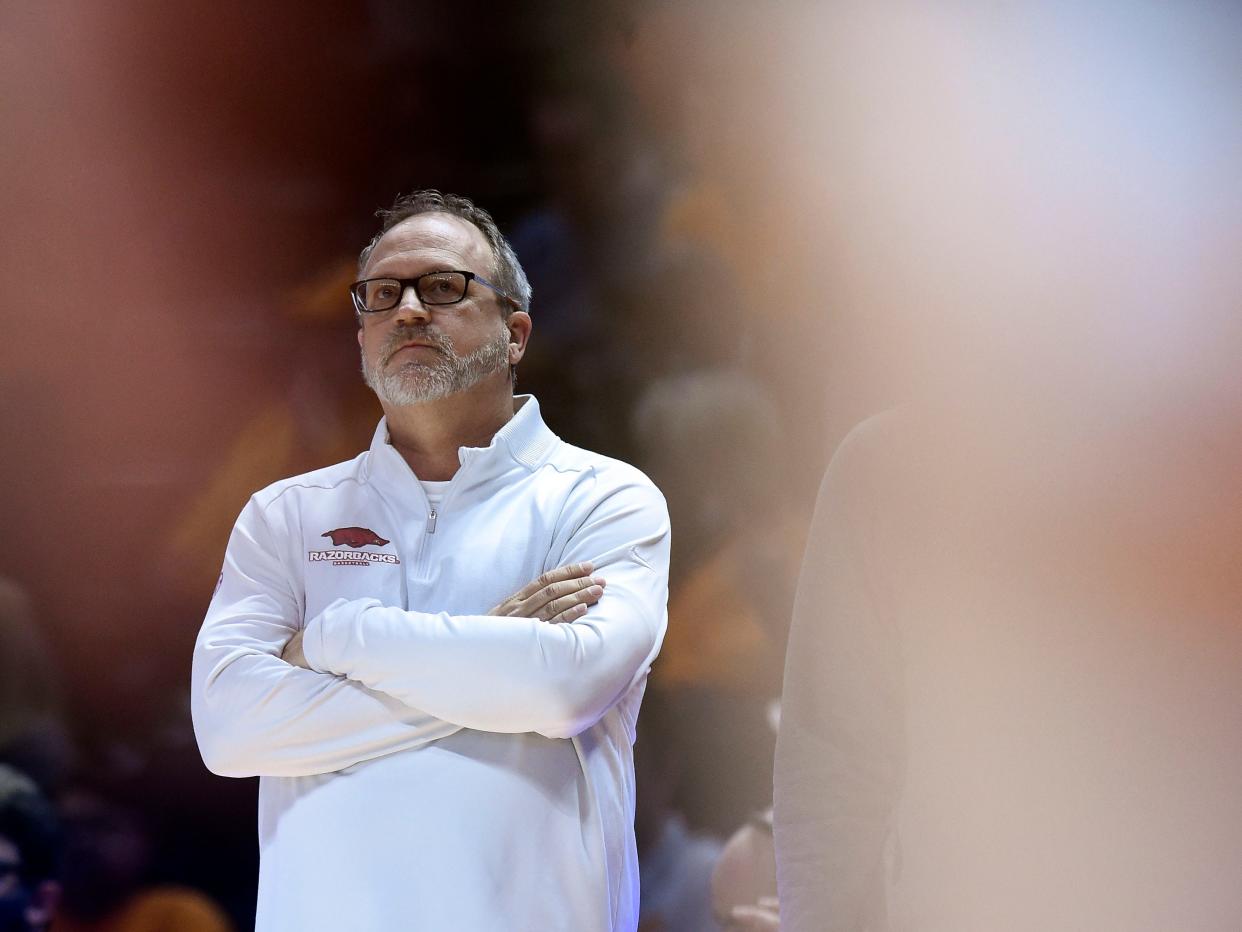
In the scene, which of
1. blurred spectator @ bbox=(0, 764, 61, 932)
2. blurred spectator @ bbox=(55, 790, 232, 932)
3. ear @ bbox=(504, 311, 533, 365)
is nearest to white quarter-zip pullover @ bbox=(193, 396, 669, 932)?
ear @ bbox=(504, 311, 533, 365)

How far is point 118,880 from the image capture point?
8.78 feet

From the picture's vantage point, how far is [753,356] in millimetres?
2545

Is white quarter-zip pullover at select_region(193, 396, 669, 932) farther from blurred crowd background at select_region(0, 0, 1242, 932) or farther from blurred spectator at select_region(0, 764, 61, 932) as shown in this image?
blurred spectator at select_region(0, 764, 61, 932)

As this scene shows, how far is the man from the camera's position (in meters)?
1.98

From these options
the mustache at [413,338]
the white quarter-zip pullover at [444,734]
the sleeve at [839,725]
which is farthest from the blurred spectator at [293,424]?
the sleeve at [839,725]

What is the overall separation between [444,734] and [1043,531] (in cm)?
99

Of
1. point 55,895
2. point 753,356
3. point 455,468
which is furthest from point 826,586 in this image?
point 55,895

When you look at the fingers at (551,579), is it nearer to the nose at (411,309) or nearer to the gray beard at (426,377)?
the gray beard at (426,377)

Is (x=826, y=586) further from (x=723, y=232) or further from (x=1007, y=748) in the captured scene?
(x=723, y=232)

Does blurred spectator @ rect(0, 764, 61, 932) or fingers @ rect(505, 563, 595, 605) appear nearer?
fingers @ rect(505, 563, 595, 605)

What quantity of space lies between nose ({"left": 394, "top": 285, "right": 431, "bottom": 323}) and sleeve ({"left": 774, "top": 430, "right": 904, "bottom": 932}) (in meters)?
0.81

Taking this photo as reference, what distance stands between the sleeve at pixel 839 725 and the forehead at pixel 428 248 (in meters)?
0.82

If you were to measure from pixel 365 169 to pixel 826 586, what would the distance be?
57.4 inches

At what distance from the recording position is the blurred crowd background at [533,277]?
228 cm
